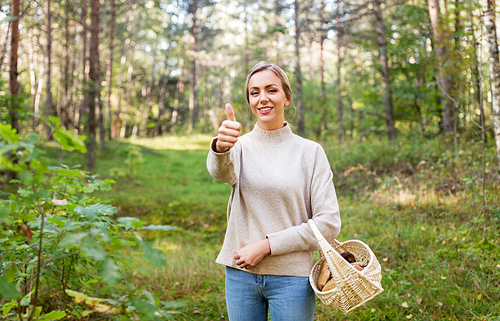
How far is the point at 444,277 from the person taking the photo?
11.8 feet

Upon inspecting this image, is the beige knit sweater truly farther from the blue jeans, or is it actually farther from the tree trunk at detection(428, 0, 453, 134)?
the tree trunk at detection(428, 0, 453, 134)

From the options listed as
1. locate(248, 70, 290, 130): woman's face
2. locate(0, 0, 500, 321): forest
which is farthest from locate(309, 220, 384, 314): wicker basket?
locate(0, 0, 500, 321): forest

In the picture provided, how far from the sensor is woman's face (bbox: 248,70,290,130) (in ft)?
6.08

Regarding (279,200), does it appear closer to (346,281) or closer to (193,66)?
(346,281)

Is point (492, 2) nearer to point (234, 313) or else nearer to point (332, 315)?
point (332, 315)

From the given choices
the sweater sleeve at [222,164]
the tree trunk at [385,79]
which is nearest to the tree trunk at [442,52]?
the tree trunk at [385,79]

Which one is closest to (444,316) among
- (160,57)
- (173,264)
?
(173,264)

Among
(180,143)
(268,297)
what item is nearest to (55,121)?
(268,297)

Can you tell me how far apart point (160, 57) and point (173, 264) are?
95.6 feet

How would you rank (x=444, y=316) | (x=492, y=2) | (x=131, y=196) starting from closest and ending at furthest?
(x=444, y=316)
(x=492, y=2)
(x=131, y=196)

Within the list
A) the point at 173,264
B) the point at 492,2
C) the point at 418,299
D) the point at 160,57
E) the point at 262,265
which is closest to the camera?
the point at 262,265

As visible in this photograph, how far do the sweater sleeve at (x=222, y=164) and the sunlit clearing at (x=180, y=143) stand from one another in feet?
52.8

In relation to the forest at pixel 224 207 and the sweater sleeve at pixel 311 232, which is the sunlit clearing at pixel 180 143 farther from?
the sweater sleeve at pixel 311 232

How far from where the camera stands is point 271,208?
1804mm
